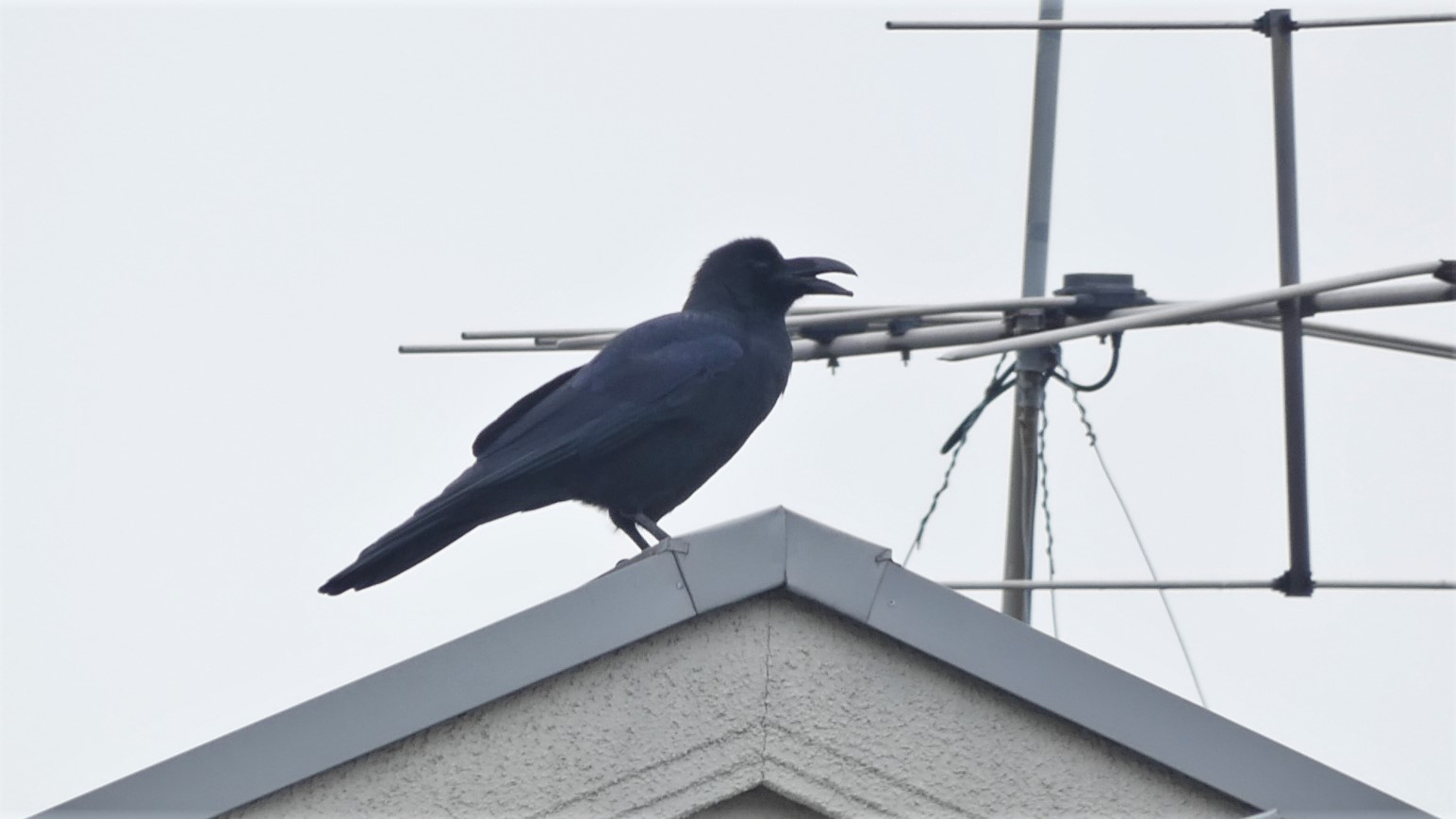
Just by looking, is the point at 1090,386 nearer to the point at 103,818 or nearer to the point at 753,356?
the point at 753,356

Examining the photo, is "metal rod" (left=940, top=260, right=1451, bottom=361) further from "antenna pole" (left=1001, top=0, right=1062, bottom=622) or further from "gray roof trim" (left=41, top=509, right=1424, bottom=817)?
"gray roof trim" (left=41, top=509, right=1424, bottom=817)

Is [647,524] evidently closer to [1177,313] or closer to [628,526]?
[628,526]

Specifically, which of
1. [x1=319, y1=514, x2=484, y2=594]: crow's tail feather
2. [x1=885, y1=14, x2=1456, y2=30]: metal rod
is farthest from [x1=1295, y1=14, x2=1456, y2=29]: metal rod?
[x1=319, y1=514, x2=484, y2=594]: crow's tail feather

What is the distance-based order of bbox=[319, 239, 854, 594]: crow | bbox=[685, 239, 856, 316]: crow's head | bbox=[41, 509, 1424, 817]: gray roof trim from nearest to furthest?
bbox=[41, 509, 1424, 817]: gray roof trim
bbox=[319, 239, 854, 594]: crow
bbox=[685, 239, 856, 316]: crow's head

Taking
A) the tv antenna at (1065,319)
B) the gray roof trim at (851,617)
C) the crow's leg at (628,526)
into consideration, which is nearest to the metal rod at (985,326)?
the tv antenna at (1065,319)

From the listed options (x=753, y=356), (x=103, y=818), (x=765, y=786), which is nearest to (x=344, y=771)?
(x=103, y=818)

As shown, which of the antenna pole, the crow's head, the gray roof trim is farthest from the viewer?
the antenna pole

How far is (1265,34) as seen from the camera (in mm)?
6340

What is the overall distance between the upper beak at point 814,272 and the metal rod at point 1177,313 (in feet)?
2.26

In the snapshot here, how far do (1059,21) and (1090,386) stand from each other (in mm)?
1224

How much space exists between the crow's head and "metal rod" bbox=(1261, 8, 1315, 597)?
1.39 meters

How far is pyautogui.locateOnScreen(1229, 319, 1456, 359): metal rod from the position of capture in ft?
21.3

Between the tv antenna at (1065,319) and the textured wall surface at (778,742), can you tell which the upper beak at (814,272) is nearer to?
the tv antenna at (1065,319)

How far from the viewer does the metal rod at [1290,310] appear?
5.70 metres
